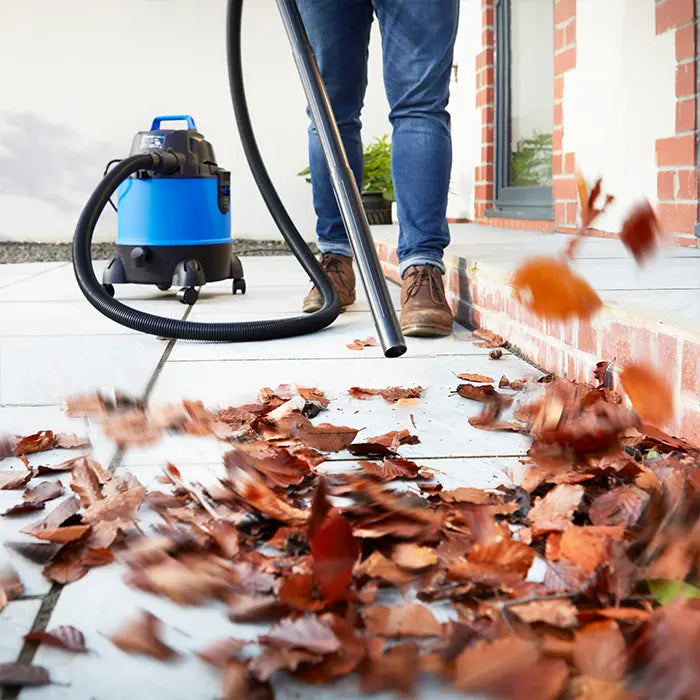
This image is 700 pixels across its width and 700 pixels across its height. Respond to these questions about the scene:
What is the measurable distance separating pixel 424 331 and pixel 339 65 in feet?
2.08

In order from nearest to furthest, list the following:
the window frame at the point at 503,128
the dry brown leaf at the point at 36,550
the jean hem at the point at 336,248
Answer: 1. the dry brown leaf at the point at 36,550
2. the jean hem at the point at 336,248
3. the window frame at the point at 503,128

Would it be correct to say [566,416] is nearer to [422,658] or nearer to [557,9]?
[422,658]

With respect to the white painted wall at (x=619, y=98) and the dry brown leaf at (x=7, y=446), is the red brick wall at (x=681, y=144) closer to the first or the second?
the white painted wall at (x=619, y=98)

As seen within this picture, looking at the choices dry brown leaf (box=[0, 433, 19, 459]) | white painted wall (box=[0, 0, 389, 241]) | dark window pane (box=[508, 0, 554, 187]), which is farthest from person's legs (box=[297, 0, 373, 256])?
white painted wall (box=[0, 0, 389, 241])

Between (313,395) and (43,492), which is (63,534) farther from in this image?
(313,395)

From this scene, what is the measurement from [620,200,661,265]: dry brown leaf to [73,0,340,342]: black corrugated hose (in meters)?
0.86

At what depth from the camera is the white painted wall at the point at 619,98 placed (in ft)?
8.13

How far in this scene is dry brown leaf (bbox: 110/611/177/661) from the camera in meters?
0.59

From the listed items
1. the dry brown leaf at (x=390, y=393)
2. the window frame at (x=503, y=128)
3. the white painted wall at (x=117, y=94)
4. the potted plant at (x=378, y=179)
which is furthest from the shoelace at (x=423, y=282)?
the white painted wall at (x=117, y=94)

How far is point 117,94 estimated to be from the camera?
5.36 meters

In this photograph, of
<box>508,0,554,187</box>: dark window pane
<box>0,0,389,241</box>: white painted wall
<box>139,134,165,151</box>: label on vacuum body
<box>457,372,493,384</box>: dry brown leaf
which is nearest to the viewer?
<box>457,372,493,384</box>: dry brown leaf

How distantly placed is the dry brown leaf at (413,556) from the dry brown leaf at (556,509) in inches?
4.4

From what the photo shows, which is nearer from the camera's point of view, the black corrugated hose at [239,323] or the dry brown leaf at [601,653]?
the dry brown leaf at [601,653]

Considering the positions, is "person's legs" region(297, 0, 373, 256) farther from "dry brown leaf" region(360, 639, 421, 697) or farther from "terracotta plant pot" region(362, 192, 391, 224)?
"terracotta plant pot" region(362, 192, 391, 224)
